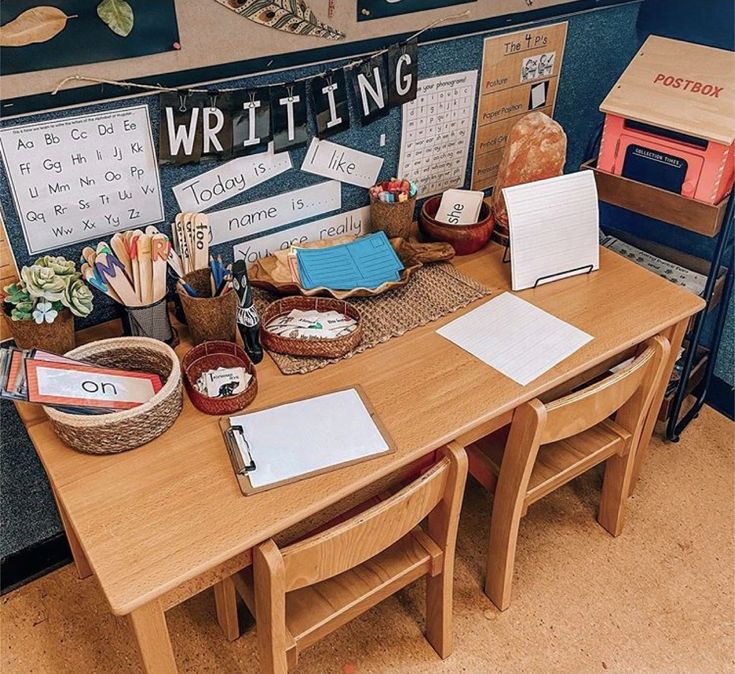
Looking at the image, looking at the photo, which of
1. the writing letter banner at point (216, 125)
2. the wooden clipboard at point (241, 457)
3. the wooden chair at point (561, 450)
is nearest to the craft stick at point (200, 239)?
the writing letter banner at point (216, 125)

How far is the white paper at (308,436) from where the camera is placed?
110 centimetres

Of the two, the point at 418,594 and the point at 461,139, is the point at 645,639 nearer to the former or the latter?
the point at 418,594

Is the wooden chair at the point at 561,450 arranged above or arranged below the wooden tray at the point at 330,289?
below

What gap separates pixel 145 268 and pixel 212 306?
13cm

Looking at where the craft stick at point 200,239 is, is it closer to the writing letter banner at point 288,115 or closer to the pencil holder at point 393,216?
the writing letter banner at point 288,115

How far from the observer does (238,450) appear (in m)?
1.11

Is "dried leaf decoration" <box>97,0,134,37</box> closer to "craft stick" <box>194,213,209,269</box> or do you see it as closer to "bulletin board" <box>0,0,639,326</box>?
"bulletin board" <box>0,0,639,326</box>

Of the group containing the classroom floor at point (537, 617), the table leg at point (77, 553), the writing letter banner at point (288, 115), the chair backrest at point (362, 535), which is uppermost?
the writing letter banner at point (288, 115)

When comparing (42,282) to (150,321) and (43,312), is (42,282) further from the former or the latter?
(150,321)

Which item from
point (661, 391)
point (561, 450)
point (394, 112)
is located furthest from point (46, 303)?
point (661, 391)

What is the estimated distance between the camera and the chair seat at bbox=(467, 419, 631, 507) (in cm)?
149

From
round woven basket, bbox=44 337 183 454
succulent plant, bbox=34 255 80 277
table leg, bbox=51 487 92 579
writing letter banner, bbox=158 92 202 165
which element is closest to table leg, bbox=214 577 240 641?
table leg, bbox=51 487 92 579

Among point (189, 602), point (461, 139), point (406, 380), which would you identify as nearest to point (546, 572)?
point (406, 380)

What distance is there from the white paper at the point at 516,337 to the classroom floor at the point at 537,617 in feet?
1.97
